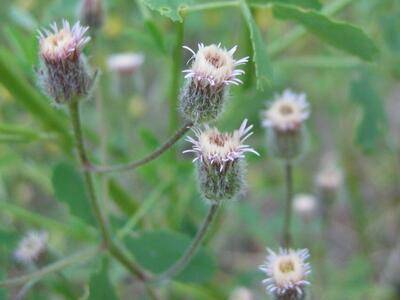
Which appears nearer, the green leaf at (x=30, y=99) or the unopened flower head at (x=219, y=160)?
the unopened flower head at (x=219, y=160)

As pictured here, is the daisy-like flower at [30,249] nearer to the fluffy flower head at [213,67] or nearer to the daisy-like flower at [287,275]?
the daisy-like flower at [287,275]

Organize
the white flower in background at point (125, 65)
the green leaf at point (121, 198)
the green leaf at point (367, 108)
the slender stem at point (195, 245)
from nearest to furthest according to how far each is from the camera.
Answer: the slender stem at point (195, 245)
the green leaf at point (121, 198)
the green leaf at point (367, 108)
the white flower in background at point (125, 65)

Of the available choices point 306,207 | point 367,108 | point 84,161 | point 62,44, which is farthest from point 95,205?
point 306,207

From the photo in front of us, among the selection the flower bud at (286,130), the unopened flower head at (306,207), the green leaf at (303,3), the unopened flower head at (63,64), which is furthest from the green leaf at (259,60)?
the unopened flower head at (306,207)

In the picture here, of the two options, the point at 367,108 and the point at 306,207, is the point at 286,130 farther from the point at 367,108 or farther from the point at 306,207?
the point at 306,207

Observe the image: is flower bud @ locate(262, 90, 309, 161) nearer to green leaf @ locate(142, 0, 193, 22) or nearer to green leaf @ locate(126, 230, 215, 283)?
green leaf @ locate(126, 230, 215, 283)

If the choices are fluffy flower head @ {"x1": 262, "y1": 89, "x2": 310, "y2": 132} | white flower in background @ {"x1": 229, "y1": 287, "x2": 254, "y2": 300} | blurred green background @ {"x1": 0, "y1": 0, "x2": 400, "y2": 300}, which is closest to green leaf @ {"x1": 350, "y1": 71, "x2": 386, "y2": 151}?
blurred green background @ {"x1": 0, "y1": 0, "x2": 400, "y2": 300}
